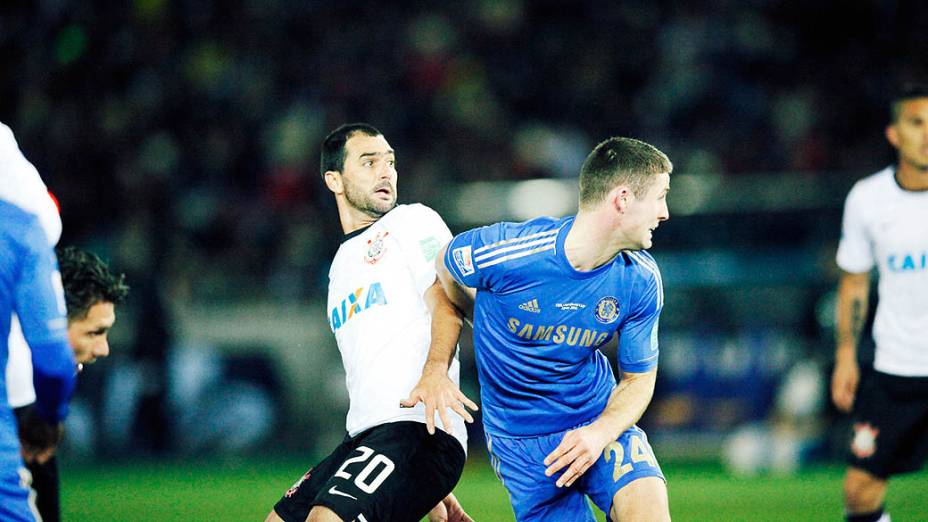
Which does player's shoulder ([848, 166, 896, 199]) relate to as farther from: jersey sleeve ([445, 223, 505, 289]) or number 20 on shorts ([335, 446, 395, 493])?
number 20 on shorts ([335, 446, 395, 493])

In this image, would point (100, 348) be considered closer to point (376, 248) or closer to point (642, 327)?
point (376, 248)

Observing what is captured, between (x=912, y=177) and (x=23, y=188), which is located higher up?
(x=23, y=188)

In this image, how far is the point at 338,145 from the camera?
598 centimetres

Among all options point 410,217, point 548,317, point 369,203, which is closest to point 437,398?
point 548,317

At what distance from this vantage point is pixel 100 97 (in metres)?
16.9

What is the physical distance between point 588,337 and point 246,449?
890 centimetres

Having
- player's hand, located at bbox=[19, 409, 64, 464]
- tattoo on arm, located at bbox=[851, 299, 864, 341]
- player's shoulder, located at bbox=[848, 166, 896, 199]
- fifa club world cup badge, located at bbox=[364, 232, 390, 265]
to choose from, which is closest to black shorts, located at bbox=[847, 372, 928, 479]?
tattoo on arm, located at bbox=[851, 299, 864, 341]

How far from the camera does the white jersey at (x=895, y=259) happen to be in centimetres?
650

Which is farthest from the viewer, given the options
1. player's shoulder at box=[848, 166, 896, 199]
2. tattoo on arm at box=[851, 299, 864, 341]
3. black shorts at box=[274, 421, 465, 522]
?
tattoo on arm at box=[851, 299, 864, 341]

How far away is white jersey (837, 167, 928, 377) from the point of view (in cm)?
650

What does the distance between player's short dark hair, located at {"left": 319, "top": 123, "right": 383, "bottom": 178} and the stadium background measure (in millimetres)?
4068

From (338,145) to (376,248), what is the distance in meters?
0.68

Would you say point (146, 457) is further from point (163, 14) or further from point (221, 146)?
point (163, 14)

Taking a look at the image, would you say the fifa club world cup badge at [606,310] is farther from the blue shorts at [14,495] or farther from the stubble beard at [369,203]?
the blue shorts at [14,495]
